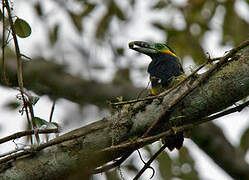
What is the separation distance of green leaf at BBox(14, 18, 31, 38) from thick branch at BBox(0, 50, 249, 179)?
0.53 meters

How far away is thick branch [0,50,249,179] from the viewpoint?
1898 mm

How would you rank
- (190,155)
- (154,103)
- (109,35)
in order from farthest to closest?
(109,35) → (190,155) → (154,103)

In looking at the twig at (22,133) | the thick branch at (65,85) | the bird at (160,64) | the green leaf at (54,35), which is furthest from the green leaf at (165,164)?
the green leaf at (54,35)

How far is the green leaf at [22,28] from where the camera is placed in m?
2.13

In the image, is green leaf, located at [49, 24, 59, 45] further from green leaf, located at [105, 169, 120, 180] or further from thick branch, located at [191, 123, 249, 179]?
green leaf, located at [105, 169, 120, 180]

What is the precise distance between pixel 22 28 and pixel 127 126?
68 cm

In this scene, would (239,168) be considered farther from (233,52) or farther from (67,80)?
(233,52)

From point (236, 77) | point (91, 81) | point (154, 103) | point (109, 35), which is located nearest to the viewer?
point (236, 77)

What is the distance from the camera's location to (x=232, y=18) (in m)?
4.05

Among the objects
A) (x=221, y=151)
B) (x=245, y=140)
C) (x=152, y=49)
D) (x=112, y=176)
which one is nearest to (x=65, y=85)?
(x=152, y=49)

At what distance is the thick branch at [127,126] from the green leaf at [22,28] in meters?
A: 0.53

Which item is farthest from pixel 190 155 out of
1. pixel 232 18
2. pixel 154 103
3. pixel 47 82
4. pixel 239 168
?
pixel 154 103

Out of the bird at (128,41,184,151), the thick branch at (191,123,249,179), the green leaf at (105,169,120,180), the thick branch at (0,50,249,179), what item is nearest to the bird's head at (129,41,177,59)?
the bird at (128,41,184,151)

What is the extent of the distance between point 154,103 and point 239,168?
93.6 inches
